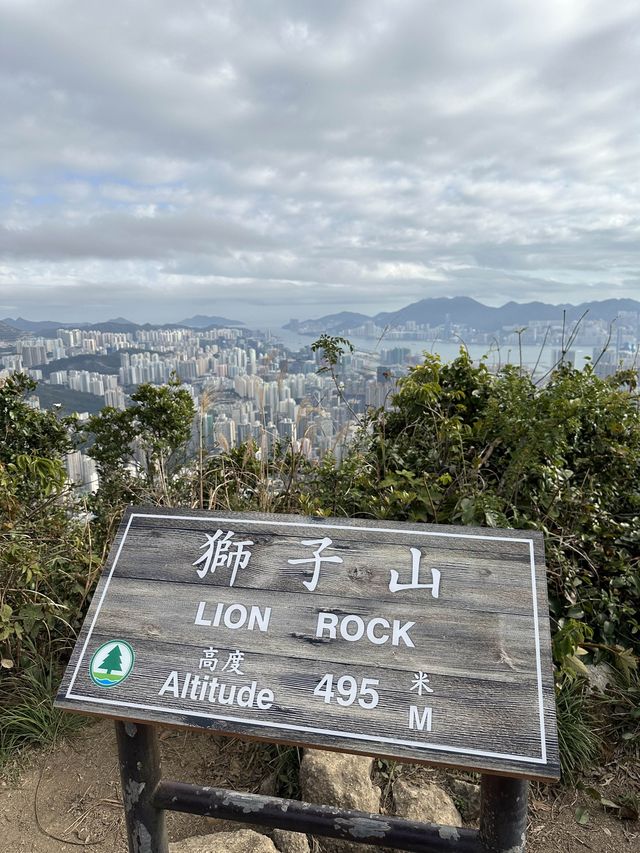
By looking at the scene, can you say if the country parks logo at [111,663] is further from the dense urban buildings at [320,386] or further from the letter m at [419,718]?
the dense urban buildings at [320,386]

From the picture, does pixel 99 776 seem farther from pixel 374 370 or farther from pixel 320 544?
pixel 374 370

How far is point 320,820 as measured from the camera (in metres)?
1.54

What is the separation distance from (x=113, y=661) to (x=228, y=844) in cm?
99

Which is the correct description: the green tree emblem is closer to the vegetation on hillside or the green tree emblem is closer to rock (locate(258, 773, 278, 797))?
rock (locate(258, 773, 278, 797))

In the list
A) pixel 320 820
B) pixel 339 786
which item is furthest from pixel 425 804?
pixel 320 820

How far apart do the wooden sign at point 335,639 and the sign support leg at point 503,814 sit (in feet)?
0.69

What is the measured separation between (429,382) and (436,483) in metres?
0.63

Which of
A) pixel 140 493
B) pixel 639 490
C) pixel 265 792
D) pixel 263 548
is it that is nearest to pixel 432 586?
pixel 263 548

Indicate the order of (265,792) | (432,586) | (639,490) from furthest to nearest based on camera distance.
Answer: (639,490) < (265,792) < (432,586)

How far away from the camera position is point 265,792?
235cm

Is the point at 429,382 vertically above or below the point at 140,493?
above

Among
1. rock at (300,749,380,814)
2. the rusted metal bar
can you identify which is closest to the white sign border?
the rusted metal bar

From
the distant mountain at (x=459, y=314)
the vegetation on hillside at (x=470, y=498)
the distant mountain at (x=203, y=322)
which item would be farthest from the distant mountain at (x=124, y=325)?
the vegetation on hillside at (x=470, y=498)

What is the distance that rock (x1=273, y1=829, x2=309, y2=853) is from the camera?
6.80 feet
